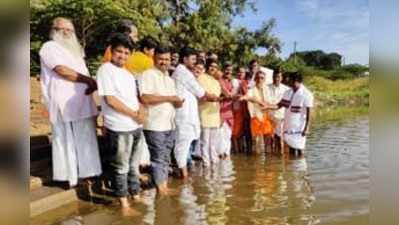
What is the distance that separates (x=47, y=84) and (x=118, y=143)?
685mm

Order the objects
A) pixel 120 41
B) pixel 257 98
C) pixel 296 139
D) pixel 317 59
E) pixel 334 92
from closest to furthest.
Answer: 1. pixel 120 41
2. pixel 296 139
3. pixel 257 98
4. pixel 317 59
5. pixel 334 92

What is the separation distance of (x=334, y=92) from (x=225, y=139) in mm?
13137

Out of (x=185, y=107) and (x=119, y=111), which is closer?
(x=119, y=111)

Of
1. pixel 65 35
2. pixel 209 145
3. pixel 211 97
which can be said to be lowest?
pixel 209 145

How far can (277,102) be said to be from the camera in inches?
287

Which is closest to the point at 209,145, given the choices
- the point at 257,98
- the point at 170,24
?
the point at 257,98

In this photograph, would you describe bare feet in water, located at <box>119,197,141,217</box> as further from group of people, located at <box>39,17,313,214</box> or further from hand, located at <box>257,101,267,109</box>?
hand, located at <box>257,101,267,109</box>

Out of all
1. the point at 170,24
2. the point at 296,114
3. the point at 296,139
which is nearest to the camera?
the point at 296,114

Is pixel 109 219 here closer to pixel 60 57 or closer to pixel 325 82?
pixel 60 57

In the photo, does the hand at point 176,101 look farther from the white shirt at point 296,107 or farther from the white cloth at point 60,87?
the white shirt at point 296,107

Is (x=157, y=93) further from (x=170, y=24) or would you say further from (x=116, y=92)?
(x=170, y=24)

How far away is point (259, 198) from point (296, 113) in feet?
8.47

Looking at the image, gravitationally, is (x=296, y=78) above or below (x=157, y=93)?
above

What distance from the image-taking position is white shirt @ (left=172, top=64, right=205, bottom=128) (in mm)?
5375
